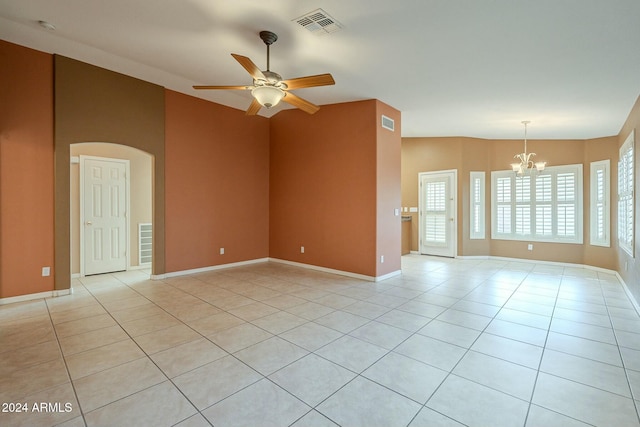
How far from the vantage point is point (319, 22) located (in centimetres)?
290

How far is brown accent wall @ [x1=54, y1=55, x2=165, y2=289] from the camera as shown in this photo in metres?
4.02

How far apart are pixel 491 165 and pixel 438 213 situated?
5.59ft

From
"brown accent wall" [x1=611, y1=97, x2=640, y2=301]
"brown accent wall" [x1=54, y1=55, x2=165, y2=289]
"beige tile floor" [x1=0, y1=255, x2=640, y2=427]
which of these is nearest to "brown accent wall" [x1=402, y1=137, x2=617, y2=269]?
"brown accent wall" [x1=611, y1=97, x2=640, y2=301]

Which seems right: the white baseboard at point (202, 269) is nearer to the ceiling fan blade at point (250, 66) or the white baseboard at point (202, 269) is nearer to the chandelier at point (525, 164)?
the ceiling fan blade at point (250, 66)

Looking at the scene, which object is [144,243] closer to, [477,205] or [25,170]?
[25,170]

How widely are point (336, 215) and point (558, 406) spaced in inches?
158

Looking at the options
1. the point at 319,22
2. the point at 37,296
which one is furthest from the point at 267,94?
the point at 37,296

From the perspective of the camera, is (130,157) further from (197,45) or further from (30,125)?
(197,45)

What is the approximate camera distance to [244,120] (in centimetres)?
625

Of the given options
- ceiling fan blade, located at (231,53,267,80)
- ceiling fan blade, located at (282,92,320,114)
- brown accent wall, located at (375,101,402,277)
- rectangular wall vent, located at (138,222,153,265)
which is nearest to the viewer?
ceiling fan blade, located at (231,53,267,80)

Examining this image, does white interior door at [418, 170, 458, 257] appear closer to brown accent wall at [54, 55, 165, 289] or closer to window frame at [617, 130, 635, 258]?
window frame at [617, 130, 635, 258]

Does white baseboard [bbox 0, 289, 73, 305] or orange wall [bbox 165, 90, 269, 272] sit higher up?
orange wall [bbox 165, 90, 269, 272]

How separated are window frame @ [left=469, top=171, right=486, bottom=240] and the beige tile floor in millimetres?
2923

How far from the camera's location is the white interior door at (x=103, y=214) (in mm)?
5297
